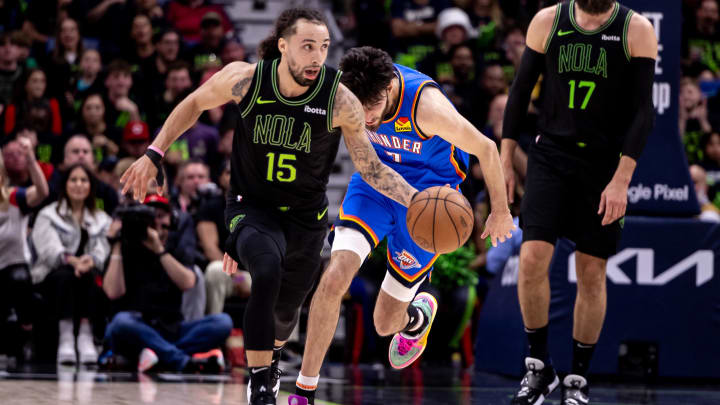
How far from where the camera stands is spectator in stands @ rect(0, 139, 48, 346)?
8.43m

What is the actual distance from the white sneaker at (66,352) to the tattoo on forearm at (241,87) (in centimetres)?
413

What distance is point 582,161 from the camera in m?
5.44

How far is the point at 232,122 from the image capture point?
34.8 feet

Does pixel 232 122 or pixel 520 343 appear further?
pixel 232 122

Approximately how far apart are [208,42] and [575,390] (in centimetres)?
770

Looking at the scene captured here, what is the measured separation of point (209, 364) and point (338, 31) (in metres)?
5.59

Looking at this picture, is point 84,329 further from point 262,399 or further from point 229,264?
point 262,399

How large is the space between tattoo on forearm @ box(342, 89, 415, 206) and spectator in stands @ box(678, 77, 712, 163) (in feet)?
24.3

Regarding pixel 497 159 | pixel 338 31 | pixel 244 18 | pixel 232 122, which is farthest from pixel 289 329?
pixel 244 18

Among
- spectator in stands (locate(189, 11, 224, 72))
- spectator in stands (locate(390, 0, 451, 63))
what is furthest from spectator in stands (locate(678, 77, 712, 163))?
spectator in stands (locate(189, 11, 224, 72))

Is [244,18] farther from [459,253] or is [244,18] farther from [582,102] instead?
[582,102]

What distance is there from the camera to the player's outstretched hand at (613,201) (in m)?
5.25

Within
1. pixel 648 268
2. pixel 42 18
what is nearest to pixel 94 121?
pixel 42 18

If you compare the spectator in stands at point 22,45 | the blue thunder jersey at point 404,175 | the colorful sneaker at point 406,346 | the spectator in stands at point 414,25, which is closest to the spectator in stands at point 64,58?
the spectator in stands at point 22,45
